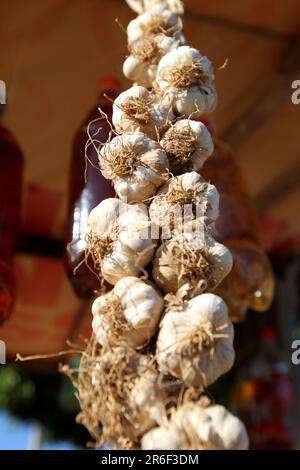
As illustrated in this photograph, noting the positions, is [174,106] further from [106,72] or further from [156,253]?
[106,72]

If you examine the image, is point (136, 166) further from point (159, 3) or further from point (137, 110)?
point (159, 3)

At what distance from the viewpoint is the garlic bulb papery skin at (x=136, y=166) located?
1.92 ft

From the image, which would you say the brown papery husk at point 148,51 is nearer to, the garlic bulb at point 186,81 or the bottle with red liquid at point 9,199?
the garlic bulb at point 186,81

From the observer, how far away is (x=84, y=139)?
1.06 m

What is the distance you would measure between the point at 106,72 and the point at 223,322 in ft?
3.65

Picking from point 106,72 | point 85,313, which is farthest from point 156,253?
A: point 85,313

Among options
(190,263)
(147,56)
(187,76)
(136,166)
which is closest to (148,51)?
(147,56)

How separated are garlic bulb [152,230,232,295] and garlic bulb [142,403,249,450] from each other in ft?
0.38

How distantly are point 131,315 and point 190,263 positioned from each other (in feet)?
0.24

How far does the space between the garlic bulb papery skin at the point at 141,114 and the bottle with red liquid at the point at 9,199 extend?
21.2 inches

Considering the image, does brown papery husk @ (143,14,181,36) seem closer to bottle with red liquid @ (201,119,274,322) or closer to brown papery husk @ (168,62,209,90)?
brown papery husk @ (168,62,209,90)

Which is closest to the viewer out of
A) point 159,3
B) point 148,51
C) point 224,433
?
point 224,433

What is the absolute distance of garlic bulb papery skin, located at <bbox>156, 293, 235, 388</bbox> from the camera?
0.49m
